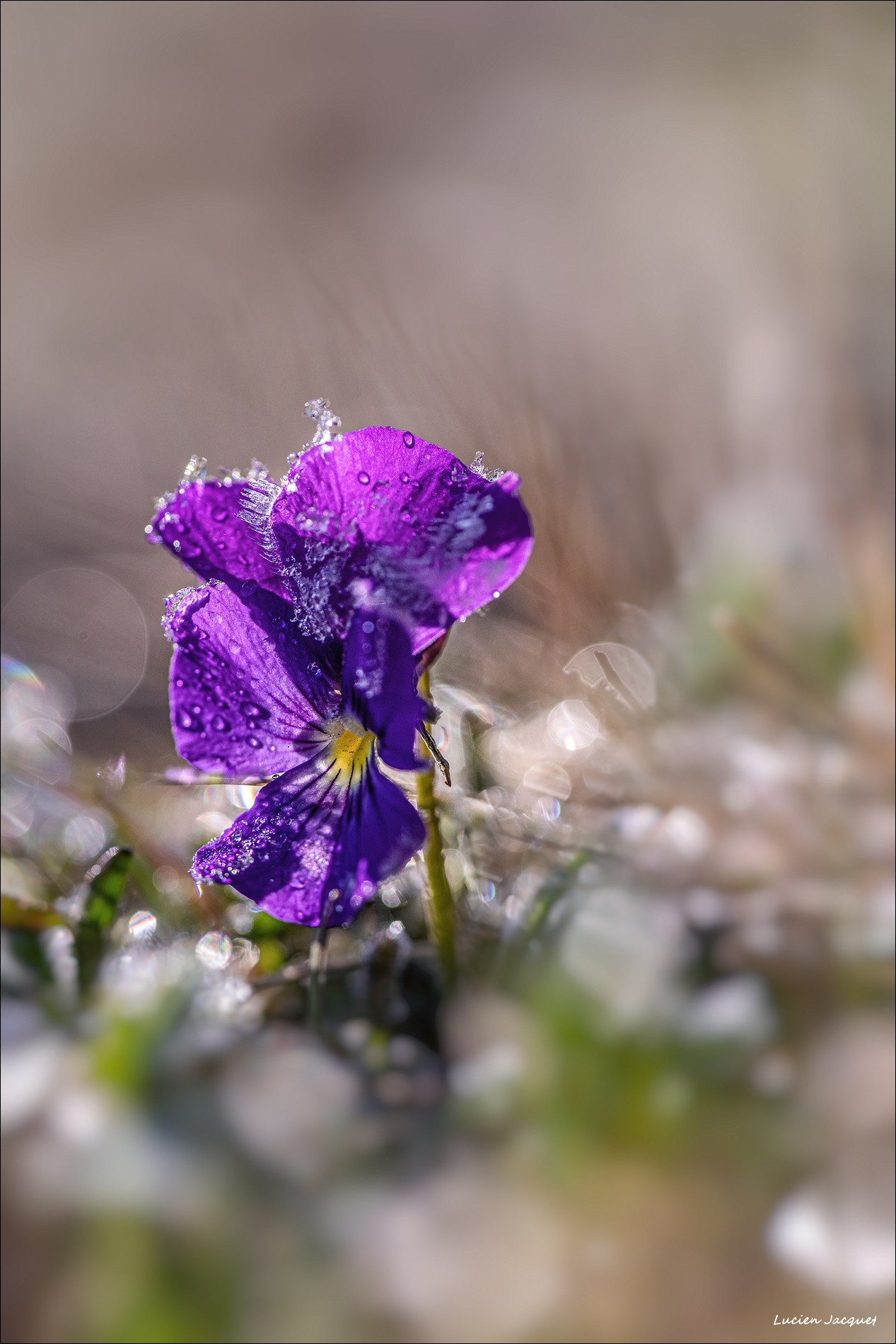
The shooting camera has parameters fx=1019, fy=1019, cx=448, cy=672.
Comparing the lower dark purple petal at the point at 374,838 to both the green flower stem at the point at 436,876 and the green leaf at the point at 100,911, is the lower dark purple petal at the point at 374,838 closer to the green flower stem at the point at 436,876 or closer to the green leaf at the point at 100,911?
the green flower stem at the point at 436,876

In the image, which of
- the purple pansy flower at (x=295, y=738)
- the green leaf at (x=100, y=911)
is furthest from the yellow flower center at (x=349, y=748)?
the green leaf at (x=100, y=911)

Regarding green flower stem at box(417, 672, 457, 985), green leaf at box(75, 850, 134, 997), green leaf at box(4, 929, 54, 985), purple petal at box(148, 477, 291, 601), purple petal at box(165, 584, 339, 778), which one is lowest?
green leaf at box(4, 929, 54, 985)

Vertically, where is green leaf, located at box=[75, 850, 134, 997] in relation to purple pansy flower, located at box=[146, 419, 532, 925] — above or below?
below

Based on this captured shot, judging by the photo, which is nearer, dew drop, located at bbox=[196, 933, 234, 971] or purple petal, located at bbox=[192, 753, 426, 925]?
purple petal, located at bbox=[192, 753, 426, 925]

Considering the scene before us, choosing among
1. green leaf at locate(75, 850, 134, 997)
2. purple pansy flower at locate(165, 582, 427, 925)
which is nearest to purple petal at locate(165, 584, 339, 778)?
purple pansy flower at locate(165, 582, 427, 925)

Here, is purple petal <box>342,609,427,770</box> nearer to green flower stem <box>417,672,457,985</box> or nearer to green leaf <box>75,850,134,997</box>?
green flower stem <box>417,672,457,985</box>

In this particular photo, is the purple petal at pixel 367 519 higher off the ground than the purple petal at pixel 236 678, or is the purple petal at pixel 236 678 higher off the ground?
the purple petal at pixel 367 519
